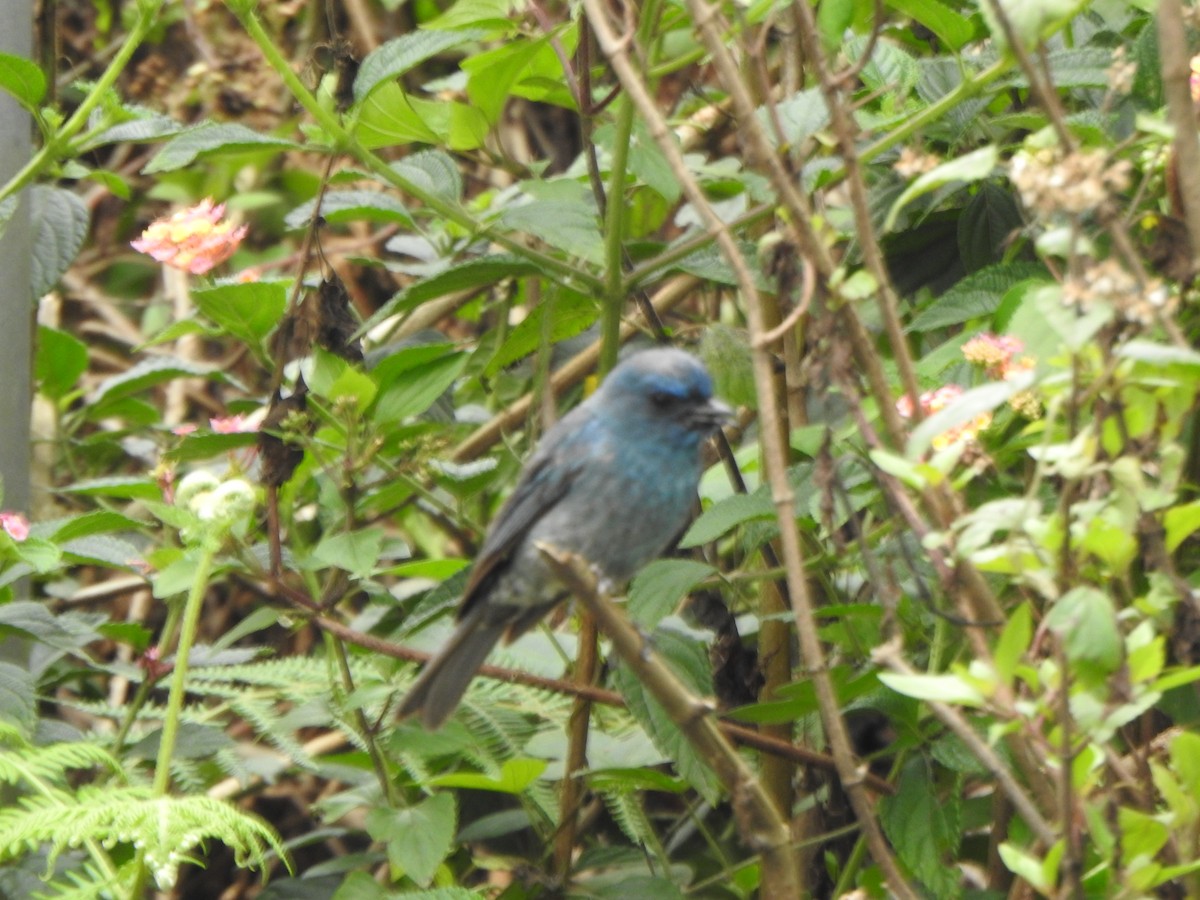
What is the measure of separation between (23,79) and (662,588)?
1.52 meters

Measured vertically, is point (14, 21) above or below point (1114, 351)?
above

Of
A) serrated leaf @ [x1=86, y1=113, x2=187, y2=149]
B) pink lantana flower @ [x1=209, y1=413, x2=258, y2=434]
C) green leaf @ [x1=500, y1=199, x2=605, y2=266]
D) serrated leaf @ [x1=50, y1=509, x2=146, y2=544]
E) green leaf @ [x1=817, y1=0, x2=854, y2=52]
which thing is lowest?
serrated leaf @ [x1=50, y1=509, x2=146, y2=544]

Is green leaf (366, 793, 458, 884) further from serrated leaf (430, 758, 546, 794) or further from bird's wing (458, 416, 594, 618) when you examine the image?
bird's wing (458, 416, 594, 618)

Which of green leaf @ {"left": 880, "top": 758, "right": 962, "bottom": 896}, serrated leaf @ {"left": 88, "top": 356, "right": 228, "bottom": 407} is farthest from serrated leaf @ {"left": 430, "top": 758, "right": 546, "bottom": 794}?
serrated leaf @ {"left": 88, "top": 356, "right": 228, "bottom": 407}

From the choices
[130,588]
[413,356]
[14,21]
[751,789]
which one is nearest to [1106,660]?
[751,789]

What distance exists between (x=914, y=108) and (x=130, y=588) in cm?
262

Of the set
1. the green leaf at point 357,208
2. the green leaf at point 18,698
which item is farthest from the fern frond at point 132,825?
the green leaf at point 357,208

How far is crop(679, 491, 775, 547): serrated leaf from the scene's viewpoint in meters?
2.53

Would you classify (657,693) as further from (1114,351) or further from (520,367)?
(520,367)

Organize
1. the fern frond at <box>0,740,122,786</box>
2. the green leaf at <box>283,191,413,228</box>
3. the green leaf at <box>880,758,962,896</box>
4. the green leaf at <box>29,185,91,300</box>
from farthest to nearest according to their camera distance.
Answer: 1. the green leaf at <box>29,185,91,300</box>
2. the green leaf at <box>283,191,413,228</box>
3. the green leaf at <box>880,758,962,896</box>
4. the fern frond at <box>0,740,122,786</box>

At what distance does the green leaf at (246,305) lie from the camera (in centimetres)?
279

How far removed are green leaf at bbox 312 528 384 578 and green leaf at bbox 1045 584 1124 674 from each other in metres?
1.42

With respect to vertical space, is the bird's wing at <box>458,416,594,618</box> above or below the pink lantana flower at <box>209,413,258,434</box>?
below

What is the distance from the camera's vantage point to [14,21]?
10.4 feet
